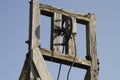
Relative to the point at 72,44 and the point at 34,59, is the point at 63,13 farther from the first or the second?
the point at 34,59

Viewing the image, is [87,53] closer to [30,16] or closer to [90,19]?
[90,19]

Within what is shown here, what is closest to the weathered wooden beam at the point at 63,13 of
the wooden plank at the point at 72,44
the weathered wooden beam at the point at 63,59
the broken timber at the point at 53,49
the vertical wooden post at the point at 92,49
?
the broken timber at the point at 53,49

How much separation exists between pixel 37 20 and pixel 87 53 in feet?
3.95

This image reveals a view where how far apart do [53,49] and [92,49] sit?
901 mm

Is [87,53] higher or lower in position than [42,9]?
lower

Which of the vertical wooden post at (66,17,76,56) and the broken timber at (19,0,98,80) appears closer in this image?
the broken timber at (19,0,98,80)

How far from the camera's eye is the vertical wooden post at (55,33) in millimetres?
9227

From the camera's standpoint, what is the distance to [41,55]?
29.2 ft

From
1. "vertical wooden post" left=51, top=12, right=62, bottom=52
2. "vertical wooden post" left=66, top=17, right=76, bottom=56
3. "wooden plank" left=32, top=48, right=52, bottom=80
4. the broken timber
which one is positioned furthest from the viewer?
"vertical wooden post" left=66, top=17, right=76, bottom=56

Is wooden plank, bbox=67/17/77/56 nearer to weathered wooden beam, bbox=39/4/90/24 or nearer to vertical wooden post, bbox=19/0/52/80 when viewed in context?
weathered wooden beam, bbox=39/4/90/24

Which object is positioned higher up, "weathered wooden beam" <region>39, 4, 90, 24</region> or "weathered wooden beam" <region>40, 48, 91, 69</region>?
"weathered wooden beam" <region>39, 4, 90, 24</region>

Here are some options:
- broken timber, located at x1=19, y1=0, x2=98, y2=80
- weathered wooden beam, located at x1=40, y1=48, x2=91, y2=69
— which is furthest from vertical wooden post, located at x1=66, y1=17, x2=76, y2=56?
weathered wooden beam, located at x1=40, y1=48, x2=91, y2=69

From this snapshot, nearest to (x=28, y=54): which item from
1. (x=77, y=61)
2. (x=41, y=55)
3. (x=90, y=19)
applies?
(x=41, y=55)

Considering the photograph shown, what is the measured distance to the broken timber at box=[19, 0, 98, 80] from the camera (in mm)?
8769
